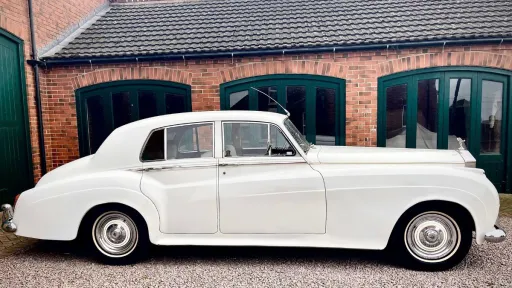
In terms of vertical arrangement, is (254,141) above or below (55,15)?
below

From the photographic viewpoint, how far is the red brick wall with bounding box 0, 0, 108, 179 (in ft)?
19.7

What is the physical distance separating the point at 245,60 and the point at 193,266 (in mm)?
4147

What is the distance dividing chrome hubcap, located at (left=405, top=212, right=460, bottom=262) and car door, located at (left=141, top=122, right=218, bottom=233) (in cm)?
196

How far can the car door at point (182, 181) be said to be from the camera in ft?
11.7

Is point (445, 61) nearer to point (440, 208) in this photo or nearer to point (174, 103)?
point (440, 208)

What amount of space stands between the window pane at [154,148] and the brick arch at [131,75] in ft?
10.6

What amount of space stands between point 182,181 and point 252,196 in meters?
0.74

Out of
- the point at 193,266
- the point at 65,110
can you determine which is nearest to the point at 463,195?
the point at 193,266

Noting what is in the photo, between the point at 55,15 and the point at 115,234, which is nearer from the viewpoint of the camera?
the point at 115,234

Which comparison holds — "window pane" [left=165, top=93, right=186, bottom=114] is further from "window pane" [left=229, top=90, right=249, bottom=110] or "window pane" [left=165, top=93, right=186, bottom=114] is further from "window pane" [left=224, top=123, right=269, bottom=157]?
"window pane" [left=224, top=123, right=269, bottom=157]

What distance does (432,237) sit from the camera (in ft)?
11.3

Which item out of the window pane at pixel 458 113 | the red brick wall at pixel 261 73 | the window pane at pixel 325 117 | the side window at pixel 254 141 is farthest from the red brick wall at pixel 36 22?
the window pane at pixel 458 113

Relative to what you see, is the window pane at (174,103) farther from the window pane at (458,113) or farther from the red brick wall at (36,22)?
the window pane at (458,113)

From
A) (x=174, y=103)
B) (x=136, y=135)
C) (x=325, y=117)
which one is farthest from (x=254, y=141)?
(x=174, y=103)
